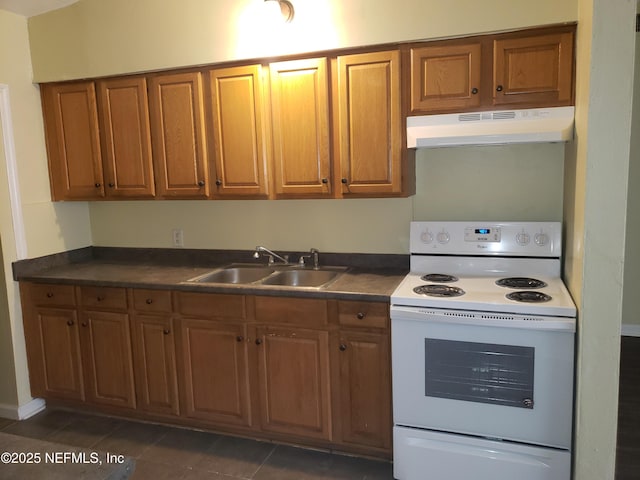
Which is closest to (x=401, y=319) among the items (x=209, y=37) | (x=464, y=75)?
(x=464, y=75)

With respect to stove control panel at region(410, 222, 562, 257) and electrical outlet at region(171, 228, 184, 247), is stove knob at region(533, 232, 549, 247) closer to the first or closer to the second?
stove control panel at region(410, 222, 562, 257)

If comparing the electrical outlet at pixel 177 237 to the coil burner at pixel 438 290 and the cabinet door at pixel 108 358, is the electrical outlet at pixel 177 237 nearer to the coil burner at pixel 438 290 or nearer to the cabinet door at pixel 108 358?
the cabinet door at pixel 108 358

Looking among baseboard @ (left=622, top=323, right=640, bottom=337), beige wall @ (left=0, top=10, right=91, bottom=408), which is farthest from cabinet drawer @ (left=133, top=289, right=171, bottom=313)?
baseboard @ (left=622, top=323, right=640, bottom=337)

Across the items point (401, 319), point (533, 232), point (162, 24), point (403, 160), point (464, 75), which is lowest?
point (401, 319)

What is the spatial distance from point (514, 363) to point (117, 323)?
214 cm

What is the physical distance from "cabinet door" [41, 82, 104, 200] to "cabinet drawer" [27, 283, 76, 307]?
0.60 meters

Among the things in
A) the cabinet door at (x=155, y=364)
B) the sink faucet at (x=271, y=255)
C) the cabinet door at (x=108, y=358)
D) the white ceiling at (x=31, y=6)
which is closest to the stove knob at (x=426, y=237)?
the sink faucet at (x=271, y=255)

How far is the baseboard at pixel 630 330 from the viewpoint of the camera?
4293 millimetres

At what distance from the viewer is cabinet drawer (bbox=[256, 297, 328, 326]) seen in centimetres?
246

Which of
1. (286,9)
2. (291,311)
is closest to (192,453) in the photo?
(291,311)

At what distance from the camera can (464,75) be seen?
93.7 inches

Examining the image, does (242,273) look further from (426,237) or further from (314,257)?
(426,237)

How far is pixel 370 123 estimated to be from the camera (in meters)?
2.54

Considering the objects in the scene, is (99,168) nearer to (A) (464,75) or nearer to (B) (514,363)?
(A) (464,75)
